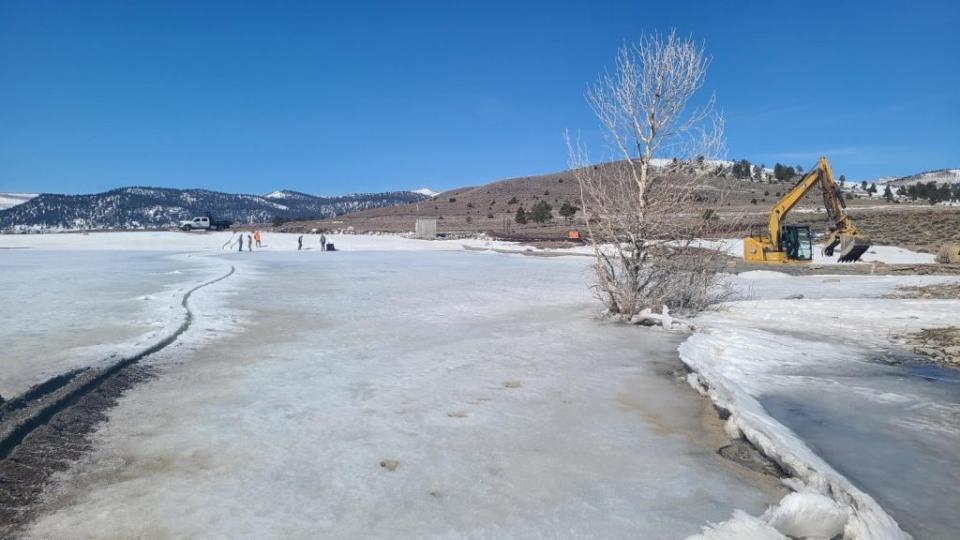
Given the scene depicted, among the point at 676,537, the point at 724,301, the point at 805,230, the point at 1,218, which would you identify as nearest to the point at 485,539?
the point at 676,537

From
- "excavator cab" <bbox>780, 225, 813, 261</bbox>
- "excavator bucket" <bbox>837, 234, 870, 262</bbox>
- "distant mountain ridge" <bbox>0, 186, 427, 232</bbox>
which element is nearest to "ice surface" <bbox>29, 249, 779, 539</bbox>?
"excavator cab" <bbox>780, 225, 813, 261</bbox>

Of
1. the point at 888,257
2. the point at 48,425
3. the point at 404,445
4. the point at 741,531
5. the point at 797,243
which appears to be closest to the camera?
the point at 741,531

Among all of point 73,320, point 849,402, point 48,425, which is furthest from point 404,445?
point 73,320

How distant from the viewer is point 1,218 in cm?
15138

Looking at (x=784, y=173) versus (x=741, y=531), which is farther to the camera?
(x=784, y=173)

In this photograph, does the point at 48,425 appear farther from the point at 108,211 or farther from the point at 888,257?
the point at 108,211

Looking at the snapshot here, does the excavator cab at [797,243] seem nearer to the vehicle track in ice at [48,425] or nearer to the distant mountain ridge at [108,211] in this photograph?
the vehicle track in ice at [48,425]

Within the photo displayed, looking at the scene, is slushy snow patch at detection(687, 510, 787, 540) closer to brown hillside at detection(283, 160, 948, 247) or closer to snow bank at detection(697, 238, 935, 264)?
snow bank at detection(697, 238, 935, 264)

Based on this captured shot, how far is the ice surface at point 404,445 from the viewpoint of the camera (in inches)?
136

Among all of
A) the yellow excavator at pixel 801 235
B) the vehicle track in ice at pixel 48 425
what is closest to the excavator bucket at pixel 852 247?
the yellow excavator at pixel 801 235

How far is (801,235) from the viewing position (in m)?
26.6

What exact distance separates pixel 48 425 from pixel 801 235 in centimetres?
2794

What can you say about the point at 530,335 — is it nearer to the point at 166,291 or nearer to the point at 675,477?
the point at 675,477

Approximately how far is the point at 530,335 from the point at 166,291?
968 cm
